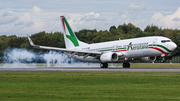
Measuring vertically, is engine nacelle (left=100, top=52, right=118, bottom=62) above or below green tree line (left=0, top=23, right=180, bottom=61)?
below

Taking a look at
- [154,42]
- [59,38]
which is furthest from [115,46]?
[59,38]

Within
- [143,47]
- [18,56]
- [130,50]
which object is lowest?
[18,56]

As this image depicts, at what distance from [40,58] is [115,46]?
23.7 meters

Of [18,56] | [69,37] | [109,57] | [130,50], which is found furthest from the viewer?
[18,56]

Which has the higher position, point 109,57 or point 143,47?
point 143,47

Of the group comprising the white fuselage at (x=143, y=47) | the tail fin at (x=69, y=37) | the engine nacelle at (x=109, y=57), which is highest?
the tail fin at (x=69, y=37)

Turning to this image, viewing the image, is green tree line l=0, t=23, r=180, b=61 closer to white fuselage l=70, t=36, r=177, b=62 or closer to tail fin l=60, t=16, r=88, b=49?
tail fin l=60, t=16, r=88, b=49

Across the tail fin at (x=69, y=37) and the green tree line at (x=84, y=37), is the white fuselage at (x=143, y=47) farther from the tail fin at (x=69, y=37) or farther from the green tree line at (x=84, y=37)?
the green tree line at (x=84, y=37)

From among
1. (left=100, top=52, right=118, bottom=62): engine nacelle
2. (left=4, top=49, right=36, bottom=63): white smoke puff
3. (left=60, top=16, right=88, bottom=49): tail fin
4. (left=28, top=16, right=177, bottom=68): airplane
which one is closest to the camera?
(left=28, top=16, right=177, bottom=68): airplane

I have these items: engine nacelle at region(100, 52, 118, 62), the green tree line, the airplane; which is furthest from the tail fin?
the green tree line

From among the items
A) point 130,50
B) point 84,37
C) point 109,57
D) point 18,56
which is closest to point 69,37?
point 18,56

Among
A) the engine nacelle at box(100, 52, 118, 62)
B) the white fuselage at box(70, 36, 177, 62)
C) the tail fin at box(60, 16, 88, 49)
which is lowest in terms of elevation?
the engine nacelle at box(100, 52, 118, 62)

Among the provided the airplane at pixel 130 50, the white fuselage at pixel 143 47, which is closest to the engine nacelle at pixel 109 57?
the airplane at pixel 130 50

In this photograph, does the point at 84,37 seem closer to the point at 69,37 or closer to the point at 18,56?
the point at 18,56
